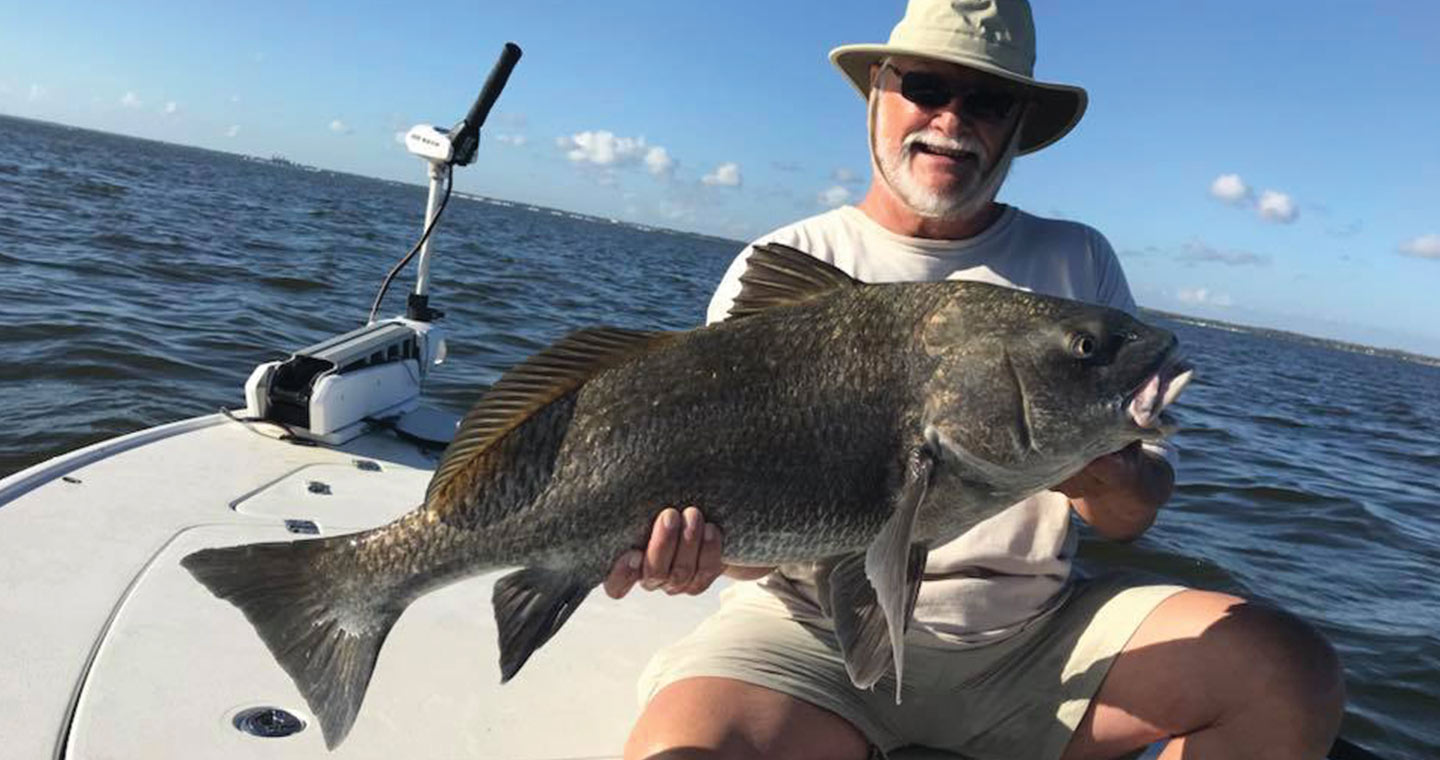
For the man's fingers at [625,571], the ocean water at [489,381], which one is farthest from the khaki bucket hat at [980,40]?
the ocean water at [489,381]

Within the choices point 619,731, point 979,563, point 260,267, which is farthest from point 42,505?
point 260,267

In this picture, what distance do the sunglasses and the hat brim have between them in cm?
8

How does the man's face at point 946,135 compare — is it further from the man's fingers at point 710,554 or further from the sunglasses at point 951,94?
the man's fingers at point 710,554

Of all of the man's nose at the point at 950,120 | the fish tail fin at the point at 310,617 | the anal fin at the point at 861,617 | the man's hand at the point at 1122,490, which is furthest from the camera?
the man's nose at the point at 950,120

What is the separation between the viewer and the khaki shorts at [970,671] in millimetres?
3287

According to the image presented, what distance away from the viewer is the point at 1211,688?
302 cm

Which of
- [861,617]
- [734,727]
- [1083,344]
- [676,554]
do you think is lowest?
[734,727]

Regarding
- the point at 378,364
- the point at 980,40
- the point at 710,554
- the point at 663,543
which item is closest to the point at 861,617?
the point at 710,554

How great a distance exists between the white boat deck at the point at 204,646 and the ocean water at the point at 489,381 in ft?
14.4

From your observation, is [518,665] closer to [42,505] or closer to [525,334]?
[42,505]

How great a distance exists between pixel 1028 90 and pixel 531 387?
2.22 m

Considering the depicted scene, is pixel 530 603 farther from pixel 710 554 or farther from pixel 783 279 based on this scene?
pixel 783 279

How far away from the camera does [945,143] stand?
11.8 ft

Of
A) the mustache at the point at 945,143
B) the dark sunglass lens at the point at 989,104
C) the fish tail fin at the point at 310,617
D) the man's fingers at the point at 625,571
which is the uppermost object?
the dark sunglass lens at the point at 989,104
